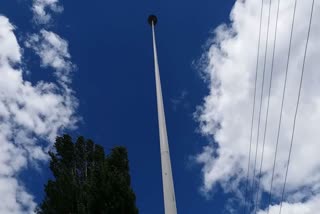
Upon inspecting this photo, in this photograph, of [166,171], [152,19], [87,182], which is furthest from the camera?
[87,182]

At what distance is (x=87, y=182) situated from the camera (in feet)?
47.6

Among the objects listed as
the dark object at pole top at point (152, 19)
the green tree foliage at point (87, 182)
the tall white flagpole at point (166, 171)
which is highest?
the dark object at pole top at point (152, 19)

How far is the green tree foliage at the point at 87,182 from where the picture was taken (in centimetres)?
1285

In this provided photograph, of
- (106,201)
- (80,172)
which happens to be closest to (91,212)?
(106,201)

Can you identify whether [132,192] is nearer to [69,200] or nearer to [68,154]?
[69,200]

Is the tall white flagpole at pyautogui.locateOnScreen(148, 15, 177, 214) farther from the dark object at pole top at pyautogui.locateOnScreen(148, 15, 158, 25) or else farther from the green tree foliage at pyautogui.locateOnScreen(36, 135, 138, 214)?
the green tree foliage at pyautogui.locateOnScreen(36, 135, 138, 214)

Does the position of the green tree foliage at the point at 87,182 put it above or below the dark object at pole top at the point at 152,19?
below

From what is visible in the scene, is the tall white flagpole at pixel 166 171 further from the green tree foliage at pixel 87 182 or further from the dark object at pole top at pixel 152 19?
the green tree foliage at pixel 87 182

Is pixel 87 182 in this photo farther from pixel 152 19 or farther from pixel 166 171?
pixel 166 171

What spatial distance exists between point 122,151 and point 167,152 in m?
9.18

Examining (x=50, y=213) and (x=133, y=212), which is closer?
(x=133, y=212)

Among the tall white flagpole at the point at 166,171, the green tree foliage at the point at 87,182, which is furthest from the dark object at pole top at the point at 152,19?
the green tree foliage at the point at 87,182

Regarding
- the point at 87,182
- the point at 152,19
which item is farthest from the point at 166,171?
the point at 87,182

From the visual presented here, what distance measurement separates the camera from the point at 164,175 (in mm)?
6090
